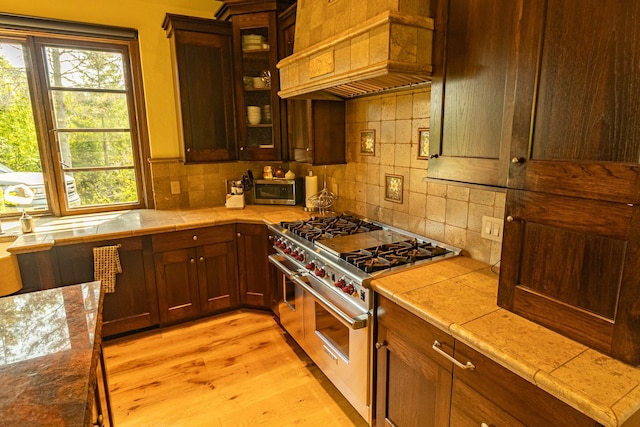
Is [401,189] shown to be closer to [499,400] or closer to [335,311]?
[335,311]

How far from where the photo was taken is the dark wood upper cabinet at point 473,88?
128 cm

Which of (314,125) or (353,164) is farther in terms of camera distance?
(353,164)

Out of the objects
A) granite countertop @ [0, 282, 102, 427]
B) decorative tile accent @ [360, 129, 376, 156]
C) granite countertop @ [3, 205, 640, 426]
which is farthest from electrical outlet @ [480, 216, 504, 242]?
granite countertop @ [0, 282, 102, 427]

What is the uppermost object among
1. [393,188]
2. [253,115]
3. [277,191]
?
[253,115]

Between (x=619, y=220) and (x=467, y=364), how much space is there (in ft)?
2.04

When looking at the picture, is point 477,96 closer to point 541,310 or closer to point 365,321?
point 541,310

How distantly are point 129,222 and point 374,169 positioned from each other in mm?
1907

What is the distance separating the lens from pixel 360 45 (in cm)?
170

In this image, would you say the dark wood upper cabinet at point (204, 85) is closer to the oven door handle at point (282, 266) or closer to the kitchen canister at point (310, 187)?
the kitchen canister at point (310, 187)

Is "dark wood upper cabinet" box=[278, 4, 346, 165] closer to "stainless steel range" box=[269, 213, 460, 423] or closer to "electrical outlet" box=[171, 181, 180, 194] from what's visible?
"stainless steel range" box=[269, 213, 460, 423]

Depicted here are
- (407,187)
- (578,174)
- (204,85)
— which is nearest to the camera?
(578,174)

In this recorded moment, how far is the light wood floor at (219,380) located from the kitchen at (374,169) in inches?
44.4

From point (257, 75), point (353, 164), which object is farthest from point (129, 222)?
point (353, 164)

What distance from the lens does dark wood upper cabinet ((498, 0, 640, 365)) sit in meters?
0.95
